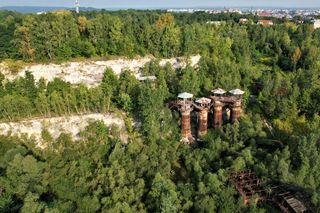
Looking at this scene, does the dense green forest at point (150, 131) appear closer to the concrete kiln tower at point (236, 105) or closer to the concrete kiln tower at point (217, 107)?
the concrete kiln tower at point (236, 105)

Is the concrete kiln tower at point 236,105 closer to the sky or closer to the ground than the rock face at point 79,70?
closer to the ground

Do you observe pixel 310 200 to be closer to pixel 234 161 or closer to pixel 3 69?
pixel 234 161

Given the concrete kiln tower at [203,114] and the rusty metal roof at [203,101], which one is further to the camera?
the rusty metal roof at [203,101]

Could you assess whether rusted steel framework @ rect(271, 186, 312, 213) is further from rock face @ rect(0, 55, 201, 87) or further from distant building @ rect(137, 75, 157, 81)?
rock face @ rect(0, 55, 201, 87)

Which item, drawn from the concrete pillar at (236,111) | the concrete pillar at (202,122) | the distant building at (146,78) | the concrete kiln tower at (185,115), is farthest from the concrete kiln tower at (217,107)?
the distant building at (146,78)

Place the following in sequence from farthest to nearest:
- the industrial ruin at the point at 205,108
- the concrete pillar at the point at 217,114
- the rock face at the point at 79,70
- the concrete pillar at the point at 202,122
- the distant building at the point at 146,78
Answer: the rock face at the point at 79,70, the distant building at the point at 146,78, the concrete pillar at the point at 217,114, the concrete pillar at the point at 202,122, the industrial ruin at the point at 205,108

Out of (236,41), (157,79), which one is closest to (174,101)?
(157,79)

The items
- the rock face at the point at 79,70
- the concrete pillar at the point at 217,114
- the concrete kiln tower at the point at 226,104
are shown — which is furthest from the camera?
the rock face at the point at 79,70

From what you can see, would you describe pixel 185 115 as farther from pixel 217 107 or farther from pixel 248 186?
pixel 248 186

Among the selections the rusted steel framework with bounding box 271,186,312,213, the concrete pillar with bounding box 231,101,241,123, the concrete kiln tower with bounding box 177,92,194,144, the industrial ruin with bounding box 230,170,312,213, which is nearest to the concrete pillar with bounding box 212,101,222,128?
the concrete pillar with bounding box 231,101,241,123

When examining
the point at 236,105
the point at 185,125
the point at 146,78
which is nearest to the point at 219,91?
the point at 236,105
